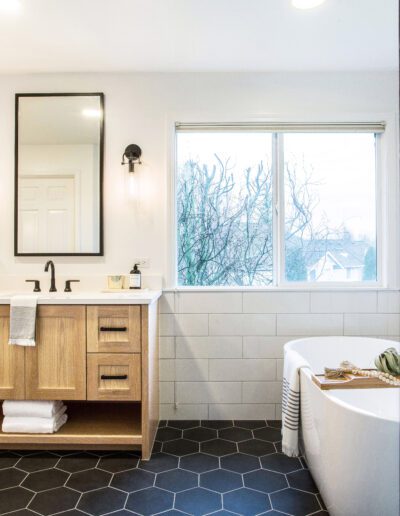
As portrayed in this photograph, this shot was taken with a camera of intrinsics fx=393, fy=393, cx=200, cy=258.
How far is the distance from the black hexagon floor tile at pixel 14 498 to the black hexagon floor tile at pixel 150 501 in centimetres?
49

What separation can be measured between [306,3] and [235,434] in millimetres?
2554

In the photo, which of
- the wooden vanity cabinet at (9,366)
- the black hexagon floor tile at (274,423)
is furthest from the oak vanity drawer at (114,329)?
the black hexagon floor tile at (274,423)

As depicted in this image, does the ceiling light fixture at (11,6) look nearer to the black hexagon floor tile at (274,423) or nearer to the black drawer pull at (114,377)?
the black drawer pull at (114,377)

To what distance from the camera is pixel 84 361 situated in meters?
2.22

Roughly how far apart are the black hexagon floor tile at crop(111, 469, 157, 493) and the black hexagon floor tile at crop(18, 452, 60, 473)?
42 cm

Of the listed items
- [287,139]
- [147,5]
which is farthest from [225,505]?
[147,5]

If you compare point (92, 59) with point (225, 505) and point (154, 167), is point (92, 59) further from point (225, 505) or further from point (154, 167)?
point (225, 505)

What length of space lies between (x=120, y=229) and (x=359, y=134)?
1.88 metres

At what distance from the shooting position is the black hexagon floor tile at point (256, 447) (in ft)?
7.68

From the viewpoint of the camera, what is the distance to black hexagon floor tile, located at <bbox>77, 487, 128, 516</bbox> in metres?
1.80

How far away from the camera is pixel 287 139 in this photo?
289 cm

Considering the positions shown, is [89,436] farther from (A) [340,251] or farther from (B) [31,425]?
(A) [340,251]

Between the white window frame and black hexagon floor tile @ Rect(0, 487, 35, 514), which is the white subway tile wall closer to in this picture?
the white window frame

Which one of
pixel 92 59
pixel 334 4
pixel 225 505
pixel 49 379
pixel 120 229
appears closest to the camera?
pixel 225 505
